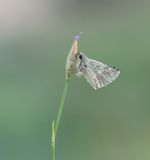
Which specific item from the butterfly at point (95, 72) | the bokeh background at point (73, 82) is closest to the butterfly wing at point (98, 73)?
the butterfly at point (95, 72)

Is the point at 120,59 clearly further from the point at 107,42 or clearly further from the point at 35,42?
the point at 35,42

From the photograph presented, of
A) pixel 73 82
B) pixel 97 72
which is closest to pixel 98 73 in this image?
pixel 97 72

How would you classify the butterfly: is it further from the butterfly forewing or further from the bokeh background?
the bokeh background

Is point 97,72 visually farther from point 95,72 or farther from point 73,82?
point 73,82

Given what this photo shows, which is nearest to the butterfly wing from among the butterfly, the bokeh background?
the butterfly

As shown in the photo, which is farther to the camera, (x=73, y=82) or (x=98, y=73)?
(x=73, y=82)

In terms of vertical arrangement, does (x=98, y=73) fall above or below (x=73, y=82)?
below

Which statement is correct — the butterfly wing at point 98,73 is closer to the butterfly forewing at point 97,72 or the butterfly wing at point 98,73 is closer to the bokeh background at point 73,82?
the butterfly forewing at point 97,72

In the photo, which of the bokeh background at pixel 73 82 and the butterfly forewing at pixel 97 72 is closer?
the butterfly forewing at pixel 97 72
